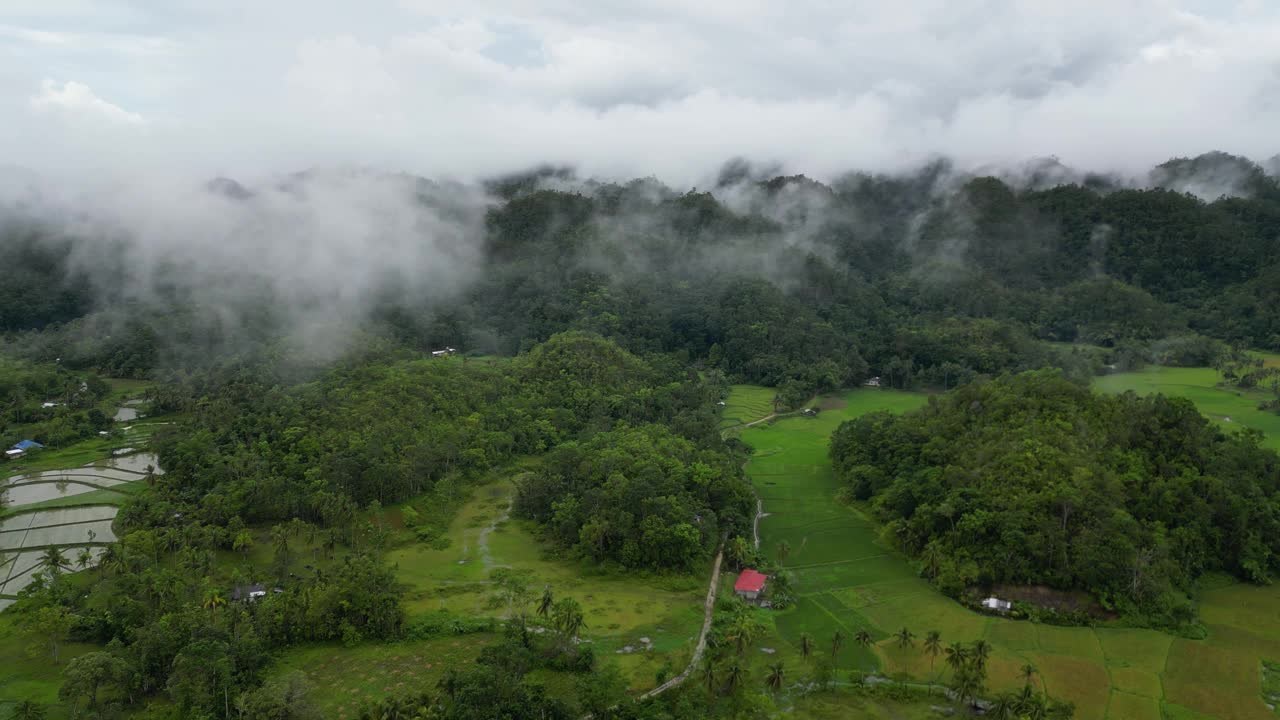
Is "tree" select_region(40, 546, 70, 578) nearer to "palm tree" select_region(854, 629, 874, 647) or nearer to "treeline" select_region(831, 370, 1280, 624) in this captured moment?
"palm tree" select_region(854, 629, 874, 647)

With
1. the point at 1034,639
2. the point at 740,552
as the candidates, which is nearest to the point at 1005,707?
the point at 1034,639

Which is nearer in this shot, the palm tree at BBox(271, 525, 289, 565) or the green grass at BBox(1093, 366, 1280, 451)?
the palm tree at BBox(271, 525, 289, 565)

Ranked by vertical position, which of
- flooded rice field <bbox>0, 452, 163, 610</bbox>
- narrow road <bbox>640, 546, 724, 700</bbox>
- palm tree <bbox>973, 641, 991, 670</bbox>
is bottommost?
flooded rice field <bbox>0, 452, 163, 610</bbox>

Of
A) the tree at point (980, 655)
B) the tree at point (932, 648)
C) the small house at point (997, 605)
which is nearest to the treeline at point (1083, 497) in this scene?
the small house at point (997, 605)

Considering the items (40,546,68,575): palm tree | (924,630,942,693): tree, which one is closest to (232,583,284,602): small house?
(40,546,68,575): palm tree

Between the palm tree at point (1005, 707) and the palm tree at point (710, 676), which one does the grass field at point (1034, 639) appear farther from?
the palm tree at point (710, 676)

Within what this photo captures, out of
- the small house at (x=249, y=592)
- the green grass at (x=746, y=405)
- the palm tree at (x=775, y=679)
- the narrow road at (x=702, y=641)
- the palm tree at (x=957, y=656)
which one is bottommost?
the green grass at (x=746, y=405)

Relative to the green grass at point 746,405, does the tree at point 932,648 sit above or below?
above
